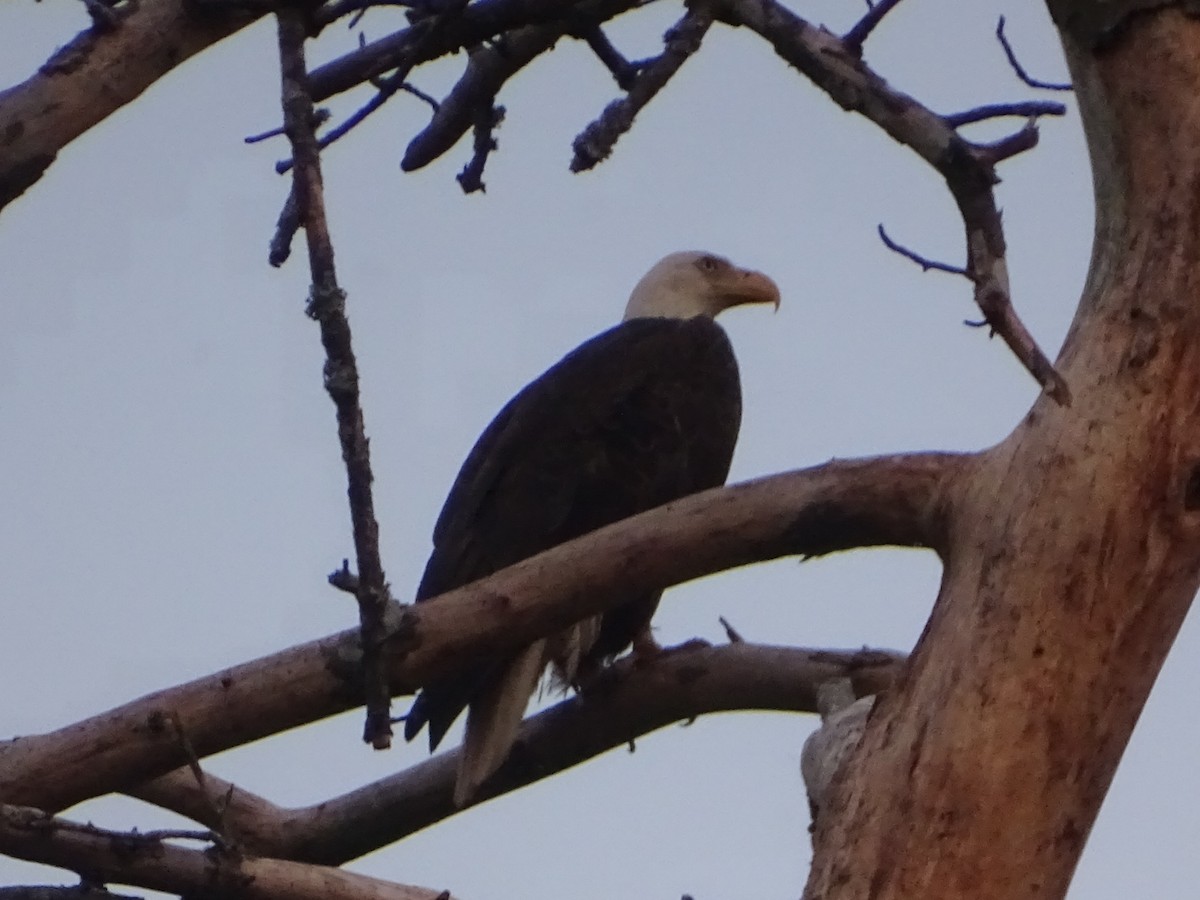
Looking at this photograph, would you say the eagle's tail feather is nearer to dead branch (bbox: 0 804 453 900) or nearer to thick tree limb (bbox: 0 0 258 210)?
dead branch (bbox: 0 804 453 900)

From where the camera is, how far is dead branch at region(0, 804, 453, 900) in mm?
2697

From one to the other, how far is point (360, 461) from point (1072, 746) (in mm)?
1074

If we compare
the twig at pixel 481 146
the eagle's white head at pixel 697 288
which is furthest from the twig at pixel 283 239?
the eagle's white head at pixel 697 288

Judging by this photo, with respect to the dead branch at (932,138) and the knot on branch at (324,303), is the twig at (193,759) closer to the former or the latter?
the knot on branch at (324,303)

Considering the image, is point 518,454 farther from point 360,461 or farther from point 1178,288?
point 1178,288

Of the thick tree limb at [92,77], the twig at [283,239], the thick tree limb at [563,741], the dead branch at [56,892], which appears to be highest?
the thick tree limb at [92,77]

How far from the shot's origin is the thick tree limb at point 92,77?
3.16 m

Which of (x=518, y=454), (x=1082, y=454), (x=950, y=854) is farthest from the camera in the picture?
(x=518, y=454)

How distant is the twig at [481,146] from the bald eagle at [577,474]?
2.94 ft

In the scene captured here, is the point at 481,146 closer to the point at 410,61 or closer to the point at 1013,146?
Answer: the point at 410,61

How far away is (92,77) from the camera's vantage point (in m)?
3.22

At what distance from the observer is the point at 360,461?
2570 millimetres

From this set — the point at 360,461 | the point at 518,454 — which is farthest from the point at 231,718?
the point at 518,454

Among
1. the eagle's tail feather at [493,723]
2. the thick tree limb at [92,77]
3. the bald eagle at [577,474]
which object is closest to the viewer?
the thick tree limb at [92,77]
